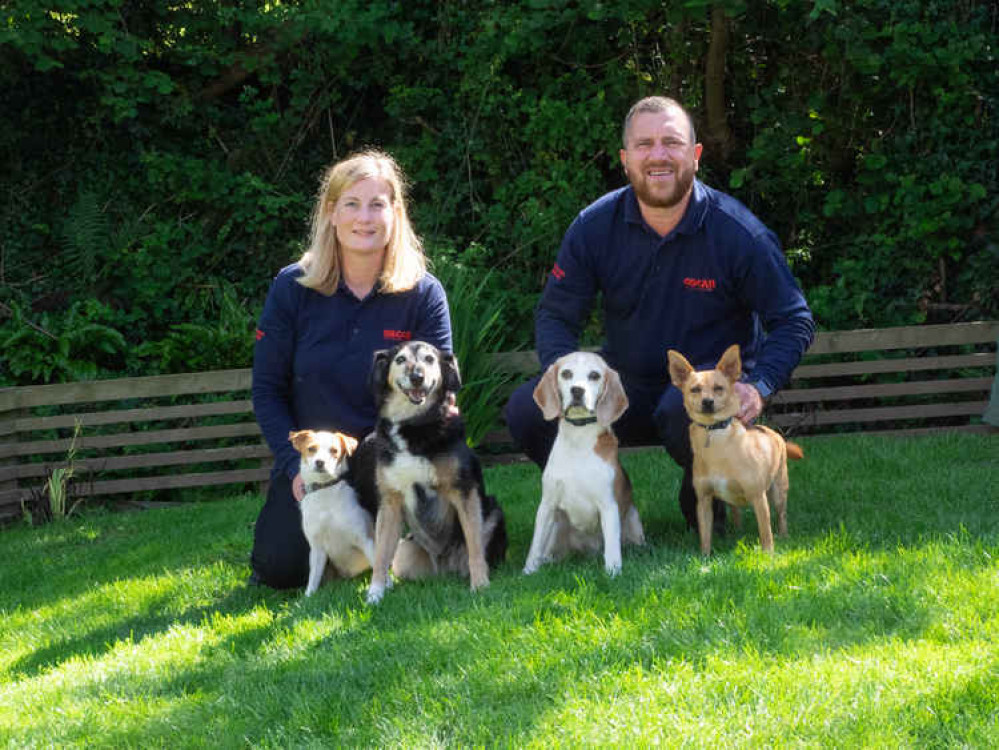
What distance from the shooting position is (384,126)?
33.2 feet

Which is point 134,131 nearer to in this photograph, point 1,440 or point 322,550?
point 1,440

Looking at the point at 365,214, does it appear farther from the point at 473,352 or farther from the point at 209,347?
the point at 209,347

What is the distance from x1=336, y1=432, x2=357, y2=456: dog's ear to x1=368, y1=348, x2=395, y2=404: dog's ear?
0.99ft

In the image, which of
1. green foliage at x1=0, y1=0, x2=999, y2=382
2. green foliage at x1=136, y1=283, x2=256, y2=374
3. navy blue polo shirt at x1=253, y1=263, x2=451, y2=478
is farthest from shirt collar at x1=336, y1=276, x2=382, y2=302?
green foliage at x1=136, y1=283, x2=256, y2=374

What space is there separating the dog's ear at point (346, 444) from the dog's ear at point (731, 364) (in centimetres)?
158

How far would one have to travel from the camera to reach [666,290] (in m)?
4.57

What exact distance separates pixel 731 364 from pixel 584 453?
0.68m

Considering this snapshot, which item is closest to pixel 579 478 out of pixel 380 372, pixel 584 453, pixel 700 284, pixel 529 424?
pixel 584 453

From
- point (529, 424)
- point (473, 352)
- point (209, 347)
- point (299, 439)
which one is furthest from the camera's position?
point (209, 347)

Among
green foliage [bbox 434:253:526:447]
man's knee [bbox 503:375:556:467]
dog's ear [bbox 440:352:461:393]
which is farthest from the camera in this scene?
green foliage [bbox 434:253:526:447]

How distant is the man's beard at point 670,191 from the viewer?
4406 millimetres

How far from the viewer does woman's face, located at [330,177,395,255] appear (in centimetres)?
445

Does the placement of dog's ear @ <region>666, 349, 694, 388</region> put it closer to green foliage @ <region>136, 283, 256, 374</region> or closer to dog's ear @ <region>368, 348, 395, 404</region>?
dog's ear @ <region>368, 348, 395, 404</region>

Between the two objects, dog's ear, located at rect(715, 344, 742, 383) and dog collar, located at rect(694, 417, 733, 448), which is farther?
dog collar, located at rect(694, 417, 733, 448)
